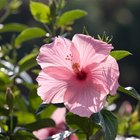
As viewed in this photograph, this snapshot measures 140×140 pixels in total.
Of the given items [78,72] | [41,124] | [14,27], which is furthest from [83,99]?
[14,27]

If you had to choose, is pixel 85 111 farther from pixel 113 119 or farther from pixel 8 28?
pixel 8 28

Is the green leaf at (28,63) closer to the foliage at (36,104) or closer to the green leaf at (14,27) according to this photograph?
the foliage at (36,104)

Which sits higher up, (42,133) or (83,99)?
(83,99)

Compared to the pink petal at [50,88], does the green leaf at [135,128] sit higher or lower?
lower

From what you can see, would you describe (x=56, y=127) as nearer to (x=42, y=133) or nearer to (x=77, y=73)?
(x=42, y=133)

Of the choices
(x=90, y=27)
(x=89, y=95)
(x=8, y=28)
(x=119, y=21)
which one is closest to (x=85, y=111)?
(x=89, y=95)

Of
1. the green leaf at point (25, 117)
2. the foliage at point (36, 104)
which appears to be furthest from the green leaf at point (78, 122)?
the green leaf at point (25, 117)
